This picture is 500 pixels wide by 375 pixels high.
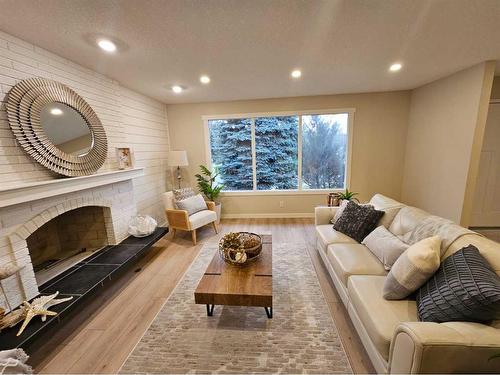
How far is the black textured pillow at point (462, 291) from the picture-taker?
101 cm

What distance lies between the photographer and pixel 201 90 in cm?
350

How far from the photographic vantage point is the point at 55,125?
6.88 ft

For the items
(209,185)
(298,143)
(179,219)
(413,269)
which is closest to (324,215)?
(413,269)

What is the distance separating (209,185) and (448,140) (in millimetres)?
3994

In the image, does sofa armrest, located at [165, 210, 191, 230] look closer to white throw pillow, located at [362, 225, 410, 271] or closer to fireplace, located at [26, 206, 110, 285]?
fireplace, located at [26, 206, 110, 285]

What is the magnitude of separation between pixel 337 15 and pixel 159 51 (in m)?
1.65

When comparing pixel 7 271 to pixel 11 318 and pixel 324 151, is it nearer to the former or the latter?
pixel 11 318

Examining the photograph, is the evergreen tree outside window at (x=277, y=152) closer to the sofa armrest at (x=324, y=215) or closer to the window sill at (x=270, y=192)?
the window sill at (x=270, y=192)

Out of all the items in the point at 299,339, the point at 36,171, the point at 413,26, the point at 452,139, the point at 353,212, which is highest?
the point at 413,26

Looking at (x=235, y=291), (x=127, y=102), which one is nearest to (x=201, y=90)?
(x=127, y=102)

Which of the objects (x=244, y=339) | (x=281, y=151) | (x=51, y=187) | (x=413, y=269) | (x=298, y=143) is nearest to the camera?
(x=413, y=269)

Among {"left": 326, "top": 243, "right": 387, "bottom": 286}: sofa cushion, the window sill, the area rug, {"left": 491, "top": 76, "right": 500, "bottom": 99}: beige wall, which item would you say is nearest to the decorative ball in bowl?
the area rug

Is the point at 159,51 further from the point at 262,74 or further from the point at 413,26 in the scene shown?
the point at 413,26

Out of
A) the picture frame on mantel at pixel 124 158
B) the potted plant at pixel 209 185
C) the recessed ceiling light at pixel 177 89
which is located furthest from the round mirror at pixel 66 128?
the potted plant at pixel 209 185
